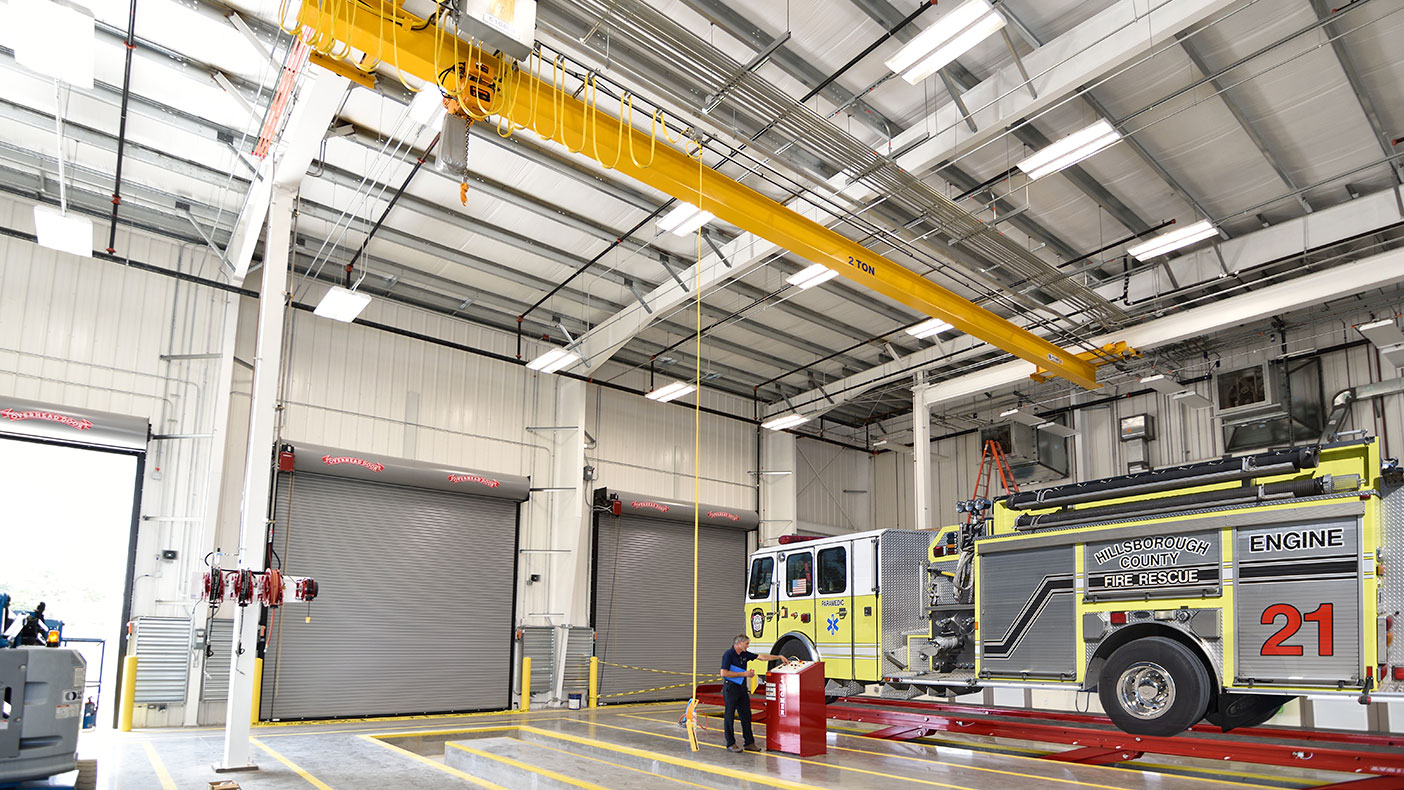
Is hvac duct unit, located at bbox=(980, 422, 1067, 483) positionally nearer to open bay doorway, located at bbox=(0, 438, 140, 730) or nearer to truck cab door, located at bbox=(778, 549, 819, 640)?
truck cab door, located at bbox=(778, 549, 819, 640)

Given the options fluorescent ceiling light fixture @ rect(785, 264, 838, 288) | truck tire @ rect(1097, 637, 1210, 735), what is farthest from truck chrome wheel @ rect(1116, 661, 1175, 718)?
fluorescent ceiling light fixture @ rect(785, 264, 838, 288)

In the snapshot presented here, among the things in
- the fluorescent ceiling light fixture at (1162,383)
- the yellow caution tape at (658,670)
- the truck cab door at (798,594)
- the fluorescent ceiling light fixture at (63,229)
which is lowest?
the yellow caution tape at (658,670)

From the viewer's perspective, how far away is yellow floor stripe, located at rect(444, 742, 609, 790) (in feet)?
27.5

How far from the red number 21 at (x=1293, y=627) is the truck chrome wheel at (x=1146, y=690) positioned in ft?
3.12

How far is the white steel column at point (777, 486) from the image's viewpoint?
A: 23.7 meters

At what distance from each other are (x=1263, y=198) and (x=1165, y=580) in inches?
350

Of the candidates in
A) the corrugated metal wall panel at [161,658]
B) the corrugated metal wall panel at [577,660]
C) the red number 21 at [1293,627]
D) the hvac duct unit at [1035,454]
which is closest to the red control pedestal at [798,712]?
the red number 21 at [1293,627]

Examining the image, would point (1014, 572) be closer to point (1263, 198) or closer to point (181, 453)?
point (1263, 198)

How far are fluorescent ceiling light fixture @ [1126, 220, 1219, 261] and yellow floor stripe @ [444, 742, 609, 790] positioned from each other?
35.8 feet

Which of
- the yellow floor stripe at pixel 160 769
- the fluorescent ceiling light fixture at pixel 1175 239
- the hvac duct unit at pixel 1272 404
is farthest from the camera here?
the hvac duct unit at pixel 1272 404

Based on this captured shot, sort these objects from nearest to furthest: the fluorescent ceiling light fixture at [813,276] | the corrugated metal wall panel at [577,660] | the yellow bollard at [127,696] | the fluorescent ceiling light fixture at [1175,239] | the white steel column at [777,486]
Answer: the fluorescent ceiling light fixture at [1175,239] < the yellow bollard at [127,696] < the fluorescent ceiling light fixture at [813,276] < the corrugated metal wall panel at [577,660] < the white steel column at [777,486]

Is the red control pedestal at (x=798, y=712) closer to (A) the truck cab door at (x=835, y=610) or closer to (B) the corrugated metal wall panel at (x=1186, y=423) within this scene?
(A) the truck cab door at (x=835, y=610)

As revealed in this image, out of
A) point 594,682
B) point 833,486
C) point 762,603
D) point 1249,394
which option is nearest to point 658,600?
point 594,682

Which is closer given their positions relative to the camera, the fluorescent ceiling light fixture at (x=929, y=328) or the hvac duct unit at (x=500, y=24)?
the hvac duct unit at (x=500, y=24)
